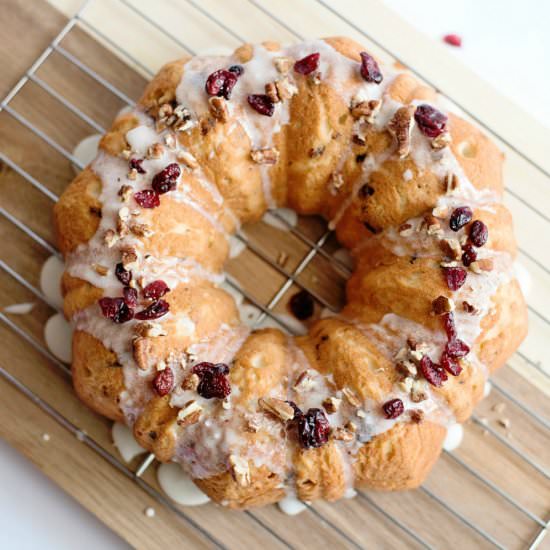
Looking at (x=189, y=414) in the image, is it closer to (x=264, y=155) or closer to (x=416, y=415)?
(x=416, y=415)

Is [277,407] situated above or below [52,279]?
above

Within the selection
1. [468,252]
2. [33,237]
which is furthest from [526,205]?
[33,237]

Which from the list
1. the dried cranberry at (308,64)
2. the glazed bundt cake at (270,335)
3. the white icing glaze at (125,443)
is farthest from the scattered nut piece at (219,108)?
the white icing glaze at (125,443)

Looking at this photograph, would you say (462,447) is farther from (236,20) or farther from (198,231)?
(236,20)

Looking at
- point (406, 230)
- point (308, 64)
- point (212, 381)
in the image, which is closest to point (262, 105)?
point (308, 64)

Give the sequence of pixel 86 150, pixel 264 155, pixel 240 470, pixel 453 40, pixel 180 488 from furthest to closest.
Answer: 1. pixel 453 40
2. pixel 86 150
3. pixel 180 488
4. pixel 264 155
5. pixel 240 470

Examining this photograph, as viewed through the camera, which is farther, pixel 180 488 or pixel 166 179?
pixel 180 488

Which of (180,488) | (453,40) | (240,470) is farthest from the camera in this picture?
(453,40)

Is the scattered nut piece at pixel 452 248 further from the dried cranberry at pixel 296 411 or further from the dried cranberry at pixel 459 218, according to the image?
the dried cranberry at pixel 296 411

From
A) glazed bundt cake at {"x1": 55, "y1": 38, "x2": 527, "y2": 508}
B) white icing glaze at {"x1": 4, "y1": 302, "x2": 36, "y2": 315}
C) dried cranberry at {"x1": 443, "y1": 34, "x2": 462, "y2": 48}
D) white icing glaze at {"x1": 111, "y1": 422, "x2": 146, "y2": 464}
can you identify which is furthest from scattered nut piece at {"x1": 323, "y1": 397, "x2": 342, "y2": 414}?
dried cranberry at {"x1": 443, "y1": 34, "x2": 462, "y2": 48}
